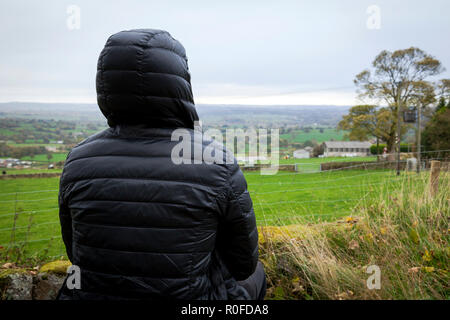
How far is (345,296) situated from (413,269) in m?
0.58

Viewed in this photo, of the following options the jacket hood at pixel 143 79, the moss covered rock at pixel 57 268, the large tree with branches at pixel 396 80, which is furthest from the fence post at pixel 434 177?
the large tree with branches at pixel 396 80

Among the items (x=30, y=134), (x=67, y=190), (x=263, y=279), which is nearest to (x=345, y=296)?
(x=263, y=279)

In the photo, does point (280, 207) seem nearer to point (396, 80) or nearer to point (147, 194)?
point (147, 194)

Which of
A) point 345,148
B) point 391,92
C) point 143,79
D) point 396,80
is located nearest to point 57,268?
point 143,79

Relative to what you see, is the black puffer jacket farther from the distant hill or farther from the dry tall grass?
the dry tall grass

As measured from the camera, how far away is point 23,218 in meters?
15.7

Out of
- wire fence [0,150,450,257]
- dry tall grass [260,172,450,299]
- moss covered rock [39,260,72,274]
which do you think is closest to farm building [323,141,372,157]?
wire fence [0,150,450,257]

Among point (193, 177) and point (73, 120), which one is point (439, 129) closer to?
point (73, 120)

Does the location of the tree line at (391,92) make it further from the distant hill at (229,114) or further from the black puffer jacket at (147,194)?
the black puffer jacket at (147,194)

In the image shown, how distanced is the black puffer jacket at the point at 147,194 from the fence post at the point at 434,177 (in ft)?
10.1

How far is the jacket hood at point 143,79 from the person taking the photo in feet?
3.81

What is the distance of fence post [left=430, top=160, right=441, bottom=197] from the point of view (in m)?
3.41

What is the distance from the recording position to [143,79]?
Result: 116 centimetres

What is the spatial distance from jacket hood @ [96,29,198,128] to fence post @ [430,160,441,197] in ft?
10.9
